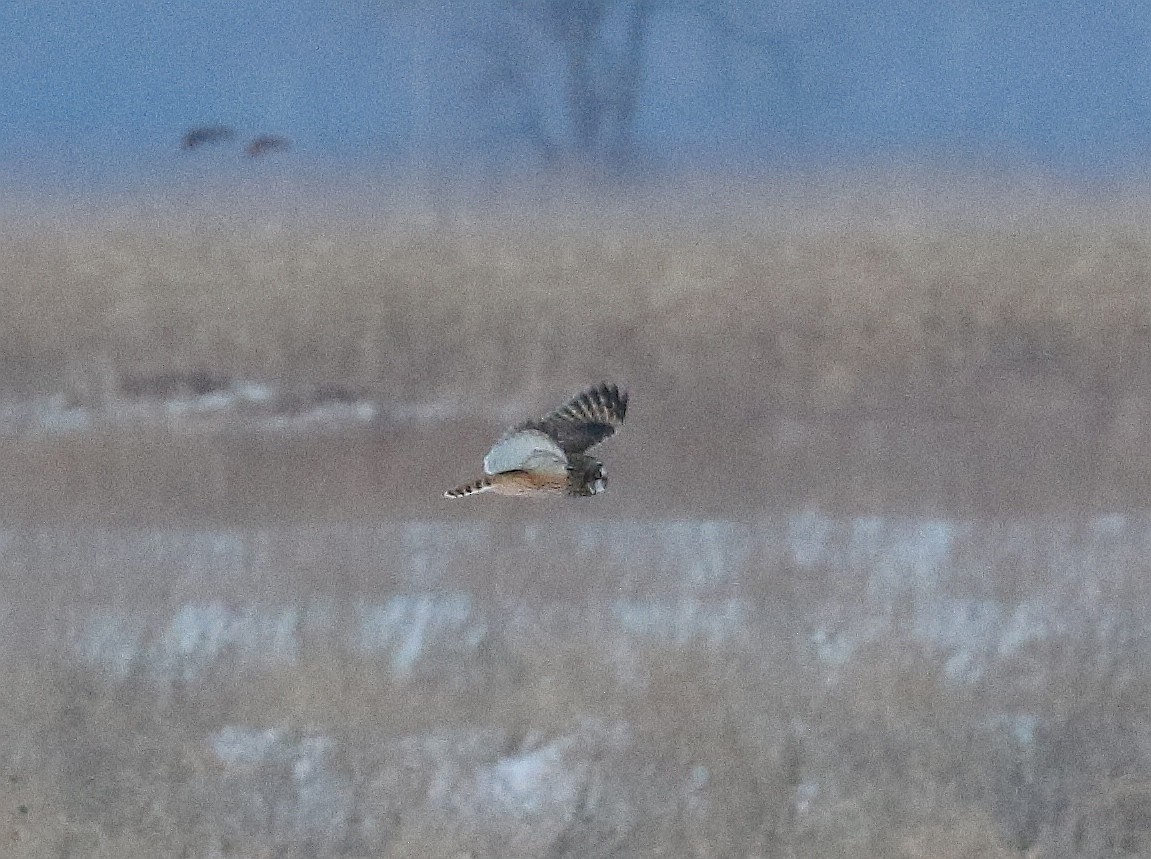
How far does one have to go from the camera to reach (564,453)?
648cm

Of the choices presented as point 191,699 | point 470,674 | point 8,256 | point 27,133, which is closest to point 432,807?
point 470,674

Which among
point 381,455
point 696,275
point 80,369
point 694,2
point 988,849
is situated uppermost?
point 694,2

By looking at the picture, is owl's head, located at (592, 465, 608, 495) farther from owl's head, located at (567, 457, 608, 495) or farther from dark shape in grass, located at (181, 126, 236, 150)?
dark shape in grass, located at (181, 126, 236, 150)

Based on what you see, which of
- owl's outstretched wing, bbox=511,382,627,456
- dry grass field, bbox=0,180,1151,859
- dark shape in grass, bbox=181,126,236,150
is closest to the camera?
owl's outstretched wing, bbox=511,382,627,456

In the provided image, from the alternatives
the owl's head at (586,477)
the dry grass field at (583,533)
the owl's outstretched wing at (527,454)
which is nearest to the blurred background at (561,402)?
the dry grass field at (583,533)

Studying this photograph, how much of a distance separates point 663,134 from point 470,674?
138 inches

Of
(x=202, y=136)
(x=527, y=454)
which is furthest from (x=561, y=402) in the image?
(x=202, y=136)

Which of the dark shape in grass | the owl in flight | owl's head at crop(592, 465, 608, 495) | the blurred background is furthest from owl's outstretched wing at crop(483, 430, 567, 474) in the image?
the dark shape in grass

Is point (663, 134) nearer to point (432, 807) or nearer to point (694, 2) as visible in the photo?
point (694, 2)

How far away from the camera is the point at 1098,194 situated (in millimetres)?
7805

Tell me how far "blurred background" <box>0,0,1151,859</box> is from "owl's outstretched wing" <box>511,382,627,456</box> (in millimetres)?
1080

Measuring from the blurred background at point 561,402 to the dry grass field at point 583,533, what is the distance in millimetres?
24

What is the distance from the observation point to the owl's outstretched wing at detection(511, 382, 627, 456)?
6.49 m

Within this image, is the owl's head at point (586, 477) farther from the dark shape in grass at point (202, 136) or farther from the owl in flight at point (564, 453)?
the dark shape in grass at point (202, 136)
